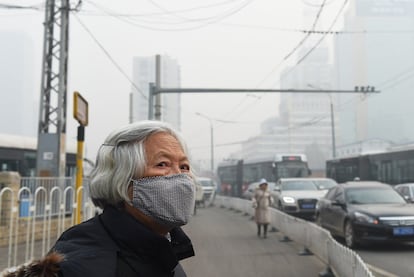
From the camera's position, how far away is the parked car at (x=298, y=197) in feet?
59.5

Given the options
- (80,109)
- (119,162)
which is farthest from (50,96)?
(119,162)

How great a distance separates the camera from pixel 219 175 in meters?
42.9

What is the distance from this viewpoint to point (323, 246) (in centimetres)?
880

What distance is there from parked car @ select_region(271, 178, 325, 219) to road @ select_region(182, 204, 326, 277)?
3905mm

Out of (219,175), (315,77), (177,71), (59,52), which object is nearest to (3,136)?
(59,52)

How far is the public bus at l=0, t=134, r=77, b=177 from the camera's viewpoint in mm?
17830

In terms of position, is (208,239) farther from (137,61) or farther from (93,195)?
(137,61)

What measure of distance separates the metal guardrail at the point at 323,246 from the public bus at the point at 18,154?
9.81 m

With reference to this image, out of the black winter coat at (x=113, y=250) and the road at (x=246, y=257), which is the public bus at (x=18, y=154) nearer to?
the road at (x=246, y=257)

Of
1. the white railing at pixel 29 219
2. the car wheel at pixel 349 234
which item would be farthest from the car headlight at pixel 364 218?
the white railing at pixel 29 219

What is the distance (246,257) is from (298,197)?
29.6 feet

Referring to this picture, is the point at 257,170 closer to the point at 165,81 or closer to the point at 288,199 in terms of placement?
the point at 165,81

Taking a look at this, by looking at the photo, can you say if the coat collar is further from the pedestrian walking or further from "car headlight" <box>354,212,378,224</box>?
the pedestrian walking

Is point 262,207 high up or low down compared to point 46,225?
up
